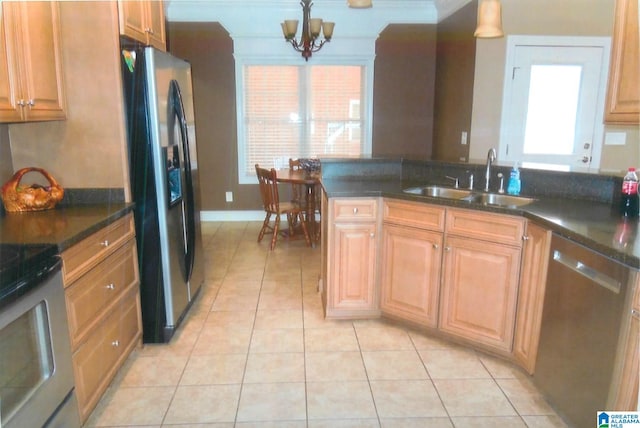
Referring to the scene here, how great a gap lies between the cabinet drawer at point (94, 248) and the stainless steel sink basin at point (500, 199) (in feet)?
6.55

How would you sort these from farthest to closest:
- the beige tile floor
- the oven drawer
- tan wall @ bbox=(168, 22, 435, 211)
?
tan wall @ bbox=(168, 22, 435, 211) < the beige tile floor < the oven drawer

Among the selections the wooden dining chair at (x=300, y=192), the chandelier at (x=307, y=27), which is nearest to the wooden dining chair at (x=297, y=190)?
the wooden dining chair at (x=300, y=192)

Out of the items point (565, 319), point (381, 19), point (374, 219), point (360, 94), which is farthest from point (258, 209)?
point (565, 319)

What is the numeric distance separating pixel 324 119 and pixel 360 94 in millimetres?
545

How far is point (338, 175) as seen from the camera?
3428 millimetres

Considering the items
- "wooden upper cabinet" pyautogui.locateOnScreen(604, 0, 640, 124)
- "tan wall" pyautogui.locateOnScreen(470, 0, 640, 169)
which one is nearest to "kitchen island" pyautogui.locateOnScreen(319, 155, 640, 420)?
"wooden upper cabinet" pyautogui.locateOnScreen(604, 0, 640, 124)

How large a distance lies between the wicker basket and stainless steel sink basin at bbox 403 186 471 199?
200cm

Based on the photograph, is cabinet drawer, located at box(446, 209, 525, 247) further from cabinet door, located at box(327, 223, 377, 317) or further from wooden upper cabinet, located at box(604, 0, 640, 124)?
wooden upper cabinet, located at box(604, 0, 640, 124)

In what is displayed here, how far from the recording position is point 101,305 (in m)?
2.11

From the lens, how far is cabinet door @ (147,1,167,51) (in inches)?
107

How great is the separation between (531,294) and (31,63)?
2610mm

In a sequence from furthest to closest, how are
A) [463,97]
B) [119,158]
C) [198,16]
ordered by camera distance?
[198,16] < [463,97] < [119,158]

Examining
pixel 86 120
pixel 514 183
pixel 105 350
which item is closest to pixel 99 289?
pixel 105 350

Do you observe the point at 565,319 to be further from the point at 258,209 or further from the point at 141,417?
the point at 258,209
